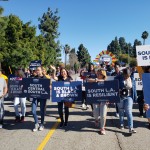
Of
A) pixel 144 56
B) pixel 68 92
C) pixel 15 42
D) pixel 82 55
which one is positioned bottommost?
pixel 68 92

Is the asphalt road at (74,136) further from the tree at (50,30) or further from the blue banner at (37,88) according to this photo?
the tree at (50,30)

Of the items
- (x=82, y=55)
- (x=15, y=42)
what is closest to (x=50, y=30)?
(x=15, y=42)

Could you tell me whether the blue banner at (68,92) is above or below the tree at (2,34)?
below

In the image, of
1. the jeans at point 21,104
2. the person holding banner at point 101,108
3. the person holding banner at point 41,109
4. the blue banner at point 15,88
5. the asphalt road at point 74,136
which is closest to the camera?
the asphalt road at point 74,136

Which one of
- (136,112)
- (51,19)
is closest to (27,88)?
(136,112)

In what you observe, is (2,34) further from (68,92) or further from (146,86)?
(146,86)

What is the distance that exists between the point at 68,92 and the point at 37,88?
Answer: 95 centimetres

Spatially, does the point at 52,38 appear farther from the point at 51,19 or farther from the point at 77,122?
the point at 77,122

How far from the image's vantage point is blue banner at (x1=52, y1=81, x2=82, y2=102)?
926 cm

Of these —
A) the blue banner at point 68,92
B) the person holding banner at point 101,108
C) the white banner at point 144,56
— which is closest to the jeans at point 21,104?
the blue banner at point 68,92

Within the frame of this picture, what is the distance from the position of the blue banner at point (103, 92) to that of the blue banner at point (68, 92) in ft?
1.57

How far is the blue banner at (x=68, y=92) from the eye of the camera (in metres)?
9.26

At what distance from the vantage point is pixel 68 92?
927cm

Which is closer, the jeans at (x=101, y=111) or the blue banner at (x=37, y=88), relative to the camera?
the jeans at (x=101, y=111)
